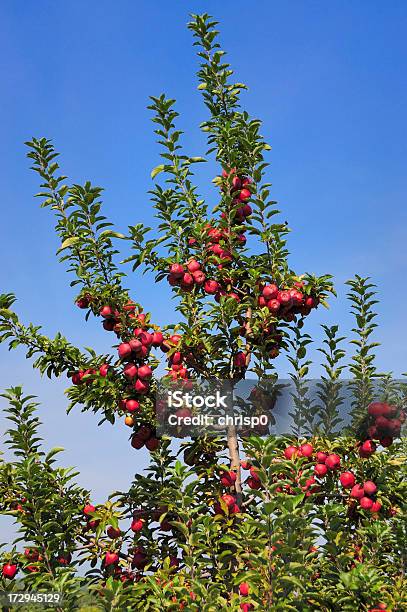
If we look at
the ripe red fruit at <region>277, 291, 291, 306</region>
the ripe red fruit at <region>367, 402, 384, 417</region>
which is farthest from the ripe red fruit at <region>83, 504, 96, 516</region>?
the ripe red fruit at <region>367, 402, 384, 417</region>

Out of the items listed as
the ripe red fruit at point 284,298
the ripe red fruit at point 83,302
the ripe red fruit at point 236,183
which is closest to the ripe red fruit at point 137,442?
the ripe red fruit at point 83,302

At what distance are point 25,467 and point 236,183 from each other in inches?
150

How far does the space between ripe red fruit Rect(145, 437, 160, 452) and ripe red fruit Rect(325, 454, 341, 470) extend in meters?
1.70

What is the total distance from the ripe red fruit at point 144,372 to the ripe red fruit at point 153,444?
27.5 inches

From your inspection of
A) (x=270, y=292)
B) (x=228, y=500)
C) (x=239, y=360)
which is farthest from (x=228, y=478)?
(x=270, y=292)

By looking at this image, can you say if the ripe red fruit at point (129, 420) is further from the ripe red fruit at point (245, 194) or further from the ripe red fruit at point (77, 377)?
the ripe red fruit at point (245, 194)

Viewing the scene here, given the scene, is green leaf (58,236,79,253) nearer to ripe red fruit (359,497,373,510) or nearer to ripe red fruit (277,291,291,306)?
ripe red fruit (277,291,291,306)

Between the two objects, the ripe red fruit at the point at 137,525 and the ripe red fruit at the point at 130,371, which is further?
the ripe red fruit at the point at 137,525

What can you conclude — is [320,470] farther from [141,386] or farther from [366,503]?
[141,386]

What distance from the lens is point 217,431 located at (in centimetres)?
722

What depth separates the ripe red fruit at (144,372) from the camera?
6.91 m

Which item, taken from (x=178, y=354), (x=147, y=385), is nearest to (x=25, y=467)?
(x=147, y=385)

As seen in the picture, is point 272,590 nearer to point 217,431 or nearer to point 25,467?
point 217,431

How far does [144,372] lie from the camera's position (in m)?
6.91
